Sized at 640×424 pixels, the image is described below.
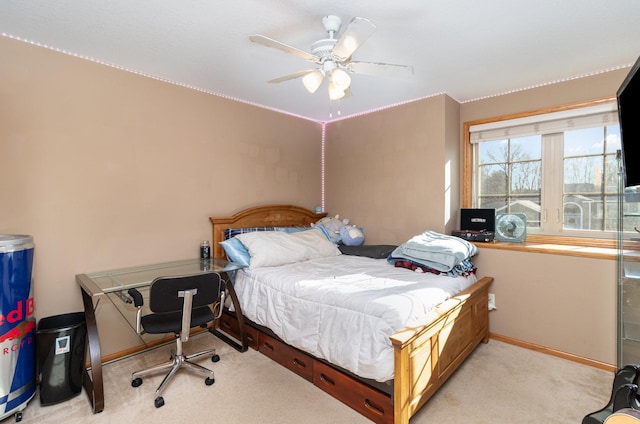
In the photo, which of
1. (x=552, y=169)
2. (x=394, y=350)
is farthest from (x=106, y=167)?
(x=552, y=169)

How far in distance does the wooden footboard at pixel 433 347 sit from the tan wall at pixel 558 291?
38cm

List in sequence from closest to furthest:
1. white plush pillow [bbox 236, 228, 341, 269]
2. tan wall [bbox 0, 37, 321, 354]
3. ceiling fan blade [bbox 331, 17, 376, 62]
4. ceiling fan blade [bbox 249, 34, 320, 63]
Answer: ceiling fan blade [bbox 331, 17, 376, 62], ceiling fan blade [bbox 249, 34, 320, 63], tan wall [bbox 0, 37, 321, 354], white plush pillow [bbox 236, 228, 341, 269]

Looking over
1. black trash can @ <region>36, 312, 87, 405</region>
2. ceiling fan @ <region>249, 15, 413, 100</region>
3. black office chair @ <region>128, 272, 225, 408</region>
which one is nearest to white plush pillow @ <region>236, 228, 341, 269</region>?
black office chair @ <region>128, 272, 225, 408</region>

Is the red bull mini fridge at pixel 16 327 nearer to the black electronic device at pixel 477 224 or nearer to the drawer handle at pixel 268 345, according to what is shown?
the drawer handle at pixel 268 345

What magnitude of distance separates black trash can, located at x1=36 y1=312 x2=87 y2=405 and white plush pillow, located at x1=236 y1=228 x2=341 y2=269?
1263 millimetres

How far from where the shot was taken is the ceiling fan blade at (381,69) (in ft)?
6.43

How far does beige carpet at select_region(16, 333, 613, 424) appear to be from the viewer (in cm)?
186

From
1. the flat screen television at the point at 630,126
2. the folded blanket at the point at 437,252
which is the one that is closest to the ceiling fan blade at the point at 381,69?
the flat screen television at the point at 630,126

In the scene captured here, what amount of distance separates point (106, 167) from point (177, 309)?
136cm

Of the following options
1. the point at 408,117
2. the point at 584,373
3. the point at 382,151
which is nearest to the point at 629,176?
the point at 584,373

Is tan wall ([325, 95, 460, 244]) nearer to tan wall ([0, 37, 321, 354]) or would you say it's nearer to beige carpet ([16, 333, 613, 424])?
tan wall ([0, 37, 321, 354])

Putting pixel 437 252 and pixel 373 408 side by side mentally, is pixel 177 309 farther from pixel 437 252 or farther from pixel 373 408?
pixel 437 252

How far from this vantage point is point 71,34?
2070 mm

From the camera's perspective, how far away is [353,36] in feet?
5.30
